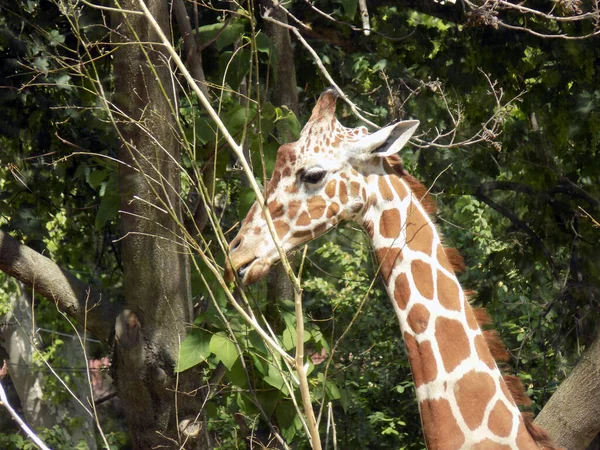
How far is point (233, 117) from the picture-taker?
417cm

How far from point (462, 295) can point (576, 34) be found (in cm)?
275

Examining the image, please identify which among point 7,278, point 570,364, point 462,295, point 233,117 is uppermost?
point 233,117

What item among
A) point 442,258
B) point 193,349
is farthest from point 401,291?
point 193,349

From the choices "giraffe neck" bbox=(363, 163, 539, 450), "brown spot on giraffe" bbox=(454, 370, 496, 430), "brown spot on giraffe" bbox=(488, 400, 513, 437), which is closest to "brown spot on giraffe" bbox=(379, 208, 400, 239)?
"giraffe neck" bbox=(363, 163, 539, 450)

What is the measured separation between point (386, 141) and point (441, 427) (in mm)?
1037

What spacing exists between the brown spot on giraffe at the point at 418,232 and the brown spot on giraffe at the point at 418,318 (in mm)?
213

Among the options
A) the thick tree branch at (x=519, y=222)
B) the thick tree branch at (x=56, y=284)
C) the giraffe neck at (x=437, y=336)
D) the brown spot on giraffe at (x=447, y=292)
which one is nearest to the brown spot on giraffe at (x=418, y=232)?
the giraffe neck at (x=437, y=336)

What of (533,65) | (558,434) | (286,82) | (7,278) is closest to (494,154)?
(533,65)

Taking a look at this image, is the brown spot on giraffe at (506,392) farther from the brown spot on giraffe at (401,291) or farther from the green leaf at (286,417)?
the green leaf at (286,417)

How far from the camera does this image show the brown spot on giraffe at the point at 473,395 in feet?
11.2

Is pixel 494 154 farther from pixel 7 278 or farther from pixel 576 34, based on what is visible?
pixel 7 278

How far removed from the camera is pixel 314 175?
11.9 ft

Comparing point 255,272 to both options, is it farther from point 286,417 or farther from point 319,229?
point 286,417

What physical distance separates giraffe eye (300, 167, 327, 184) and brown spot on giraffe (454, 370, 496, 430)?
883mm
